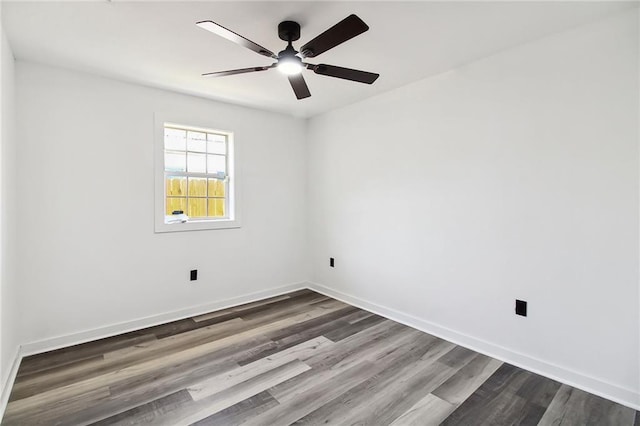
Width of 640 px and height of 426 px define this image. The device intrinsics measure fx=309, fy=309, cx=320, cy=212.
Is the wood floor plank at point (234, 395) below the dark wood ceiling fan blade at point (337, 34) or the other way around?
below

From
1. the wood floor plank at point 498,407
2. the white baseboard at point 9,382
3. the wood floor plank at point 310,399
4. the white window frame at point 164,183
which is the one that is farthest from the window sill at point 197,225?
the wood floor plank at point 498,407

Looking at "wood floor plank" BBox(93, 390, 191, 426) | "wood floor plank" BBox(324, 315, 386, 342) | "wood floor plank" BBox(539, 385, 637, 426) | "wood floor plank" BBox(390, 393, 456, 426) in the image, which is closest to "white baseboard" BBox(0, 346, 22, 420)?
"wood floor plank" BBox(93, 390, 191, 426)

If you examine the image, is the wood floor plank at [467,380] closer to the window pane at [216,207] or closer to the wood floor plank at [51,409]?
the wood floor plank at [51,409]

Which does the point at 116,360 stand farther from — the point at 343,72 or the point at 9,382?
the point at 343,72

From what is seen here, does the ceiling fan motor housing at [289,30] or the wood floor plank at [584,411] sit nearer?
the wood floor plank at [584,411]

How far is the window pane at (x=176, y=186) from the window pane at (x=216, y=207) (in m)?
0.33

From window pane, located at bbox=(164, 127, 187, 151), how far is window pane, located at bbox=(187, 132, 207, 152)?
2.1 inches

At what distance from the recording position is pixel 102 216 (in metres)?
2.82

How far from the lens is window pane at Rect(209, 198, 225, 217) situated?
11.9 ft

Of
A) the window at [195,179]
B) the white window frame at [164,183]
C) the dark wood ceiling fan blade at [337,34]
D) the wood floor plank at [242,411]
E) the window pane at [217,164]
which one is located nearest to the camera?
the dark wood ceiling fan blade at [337,34]

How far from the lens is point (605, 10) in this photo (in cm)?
187

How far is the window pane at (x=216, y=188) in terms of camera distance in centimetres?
362

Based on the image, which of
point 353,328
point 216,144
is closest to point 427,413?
point 353,328

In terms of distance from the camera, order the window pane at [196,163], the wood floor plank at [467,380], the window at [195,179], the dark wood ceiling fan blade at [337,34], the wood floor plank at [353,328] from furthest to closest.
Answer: the window pane at [196,163]
the window at [195,179]
the wood floor plank at [353,328]
the wood floor plank at [467,380]
the dark wood ceiling fan blade at [337,34]
